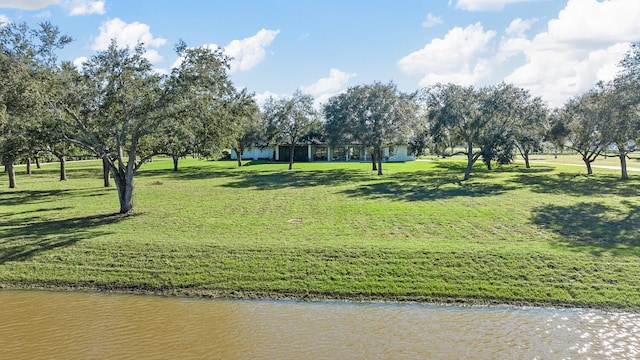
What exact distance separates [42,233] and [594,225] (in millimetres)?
22596

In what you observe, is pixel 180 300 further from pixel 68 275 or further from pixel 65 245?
pixel 65 245

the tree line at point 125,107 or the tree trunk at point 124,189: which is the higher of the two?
the tree line at point 125,107

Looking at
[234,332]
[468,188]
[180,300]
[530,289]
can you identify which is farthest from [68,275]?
[468,188]

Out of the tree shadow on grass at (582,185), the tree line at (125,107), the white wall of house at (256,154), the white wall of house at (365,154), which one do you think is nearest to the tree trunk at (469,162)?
the tree shadow on grass at (582,185)

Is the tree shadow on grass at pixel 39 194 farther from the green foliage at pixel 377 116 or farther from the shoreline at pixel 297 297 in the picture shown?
the green foliage at pixel 377 116

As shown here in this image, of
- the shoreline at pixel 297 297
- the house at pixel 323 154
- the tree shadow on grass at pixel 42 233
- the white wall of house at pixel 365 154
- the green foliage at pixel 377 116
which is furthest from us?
the house at pixel 323 154

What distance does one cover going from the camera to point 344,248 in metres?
15.0

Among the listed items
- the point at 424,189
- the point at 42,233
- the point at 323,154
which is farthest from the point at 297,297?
the point at 323,154

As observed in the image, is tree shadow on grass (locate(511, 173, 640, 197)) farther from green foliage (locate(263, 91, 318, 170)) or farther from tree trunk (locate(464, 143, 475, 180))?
green foliage (locate(263, 91, 318, 170))

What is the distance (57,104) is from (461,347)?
1894cm

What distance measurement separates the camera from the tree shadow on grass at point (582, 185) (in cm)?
2719

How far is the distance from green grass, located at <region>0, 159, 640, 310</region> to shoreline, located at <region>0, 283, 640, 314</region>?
0.06m

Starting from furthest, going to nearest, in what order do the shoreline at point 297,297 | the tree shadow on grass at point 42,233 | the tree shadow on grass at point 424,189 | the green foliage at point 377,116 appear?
the green foliage at point 377,116 → the tree shadow on grass at point 424,189 → the tree shadow on grass at point 42,233 → the shoreline at point 297,297

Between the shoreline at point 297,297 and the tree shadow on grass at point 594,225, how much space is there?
13.4 ft
